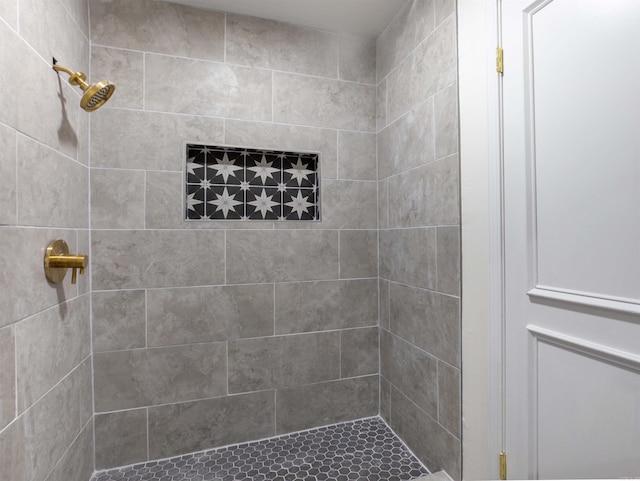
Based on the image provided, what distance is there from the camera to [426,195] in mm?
1572

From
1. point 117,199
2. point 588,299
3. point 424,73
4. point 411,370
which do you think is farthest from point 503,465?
point 117,199

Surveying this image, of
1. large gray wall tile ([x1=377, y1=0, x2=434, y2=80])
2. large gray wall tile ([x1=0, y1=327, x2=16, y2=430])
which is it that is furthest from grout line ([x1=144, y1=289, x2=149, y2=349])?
large gray wall tile ([x1=377, y1=0, x2=434, y2=80])

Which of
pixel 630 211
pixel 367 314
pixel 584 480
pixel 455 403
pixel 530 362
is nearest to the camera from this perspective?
pixel 630 211

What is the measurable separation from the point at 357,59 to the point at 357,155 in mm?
568

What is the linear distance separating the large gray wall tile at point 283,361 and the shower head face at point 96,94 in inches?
48.6

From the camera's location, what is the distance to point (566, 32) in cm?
97

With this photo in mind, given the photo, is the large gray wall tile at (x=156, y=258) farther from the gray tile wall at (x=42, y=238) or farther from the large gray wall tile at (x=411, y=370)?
the large gray wall tile at (x=411, y=370)

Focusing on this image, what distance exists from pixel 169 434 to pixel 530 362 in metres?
1.65

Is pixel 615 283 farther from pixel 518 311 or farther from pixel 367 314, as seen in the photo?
pixel 367 314

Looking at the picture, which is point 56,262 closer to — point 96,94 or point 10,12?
point 96,94

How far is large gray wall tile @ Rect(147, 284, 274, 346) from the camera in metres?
1.68

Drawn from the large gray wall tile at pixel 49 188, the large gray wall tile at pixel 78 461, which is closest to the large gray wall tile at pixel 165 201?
the large gray wall tile at pixel 49 188

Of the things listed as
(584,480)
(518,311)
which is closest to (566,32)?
(518,311)

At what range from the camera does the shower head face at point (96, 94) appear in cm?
120
